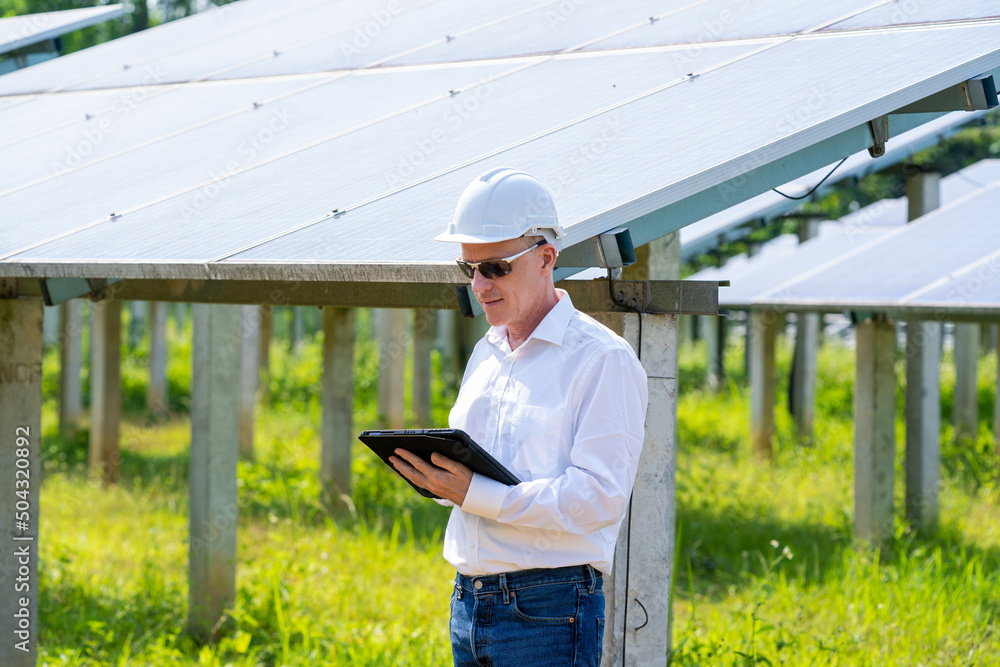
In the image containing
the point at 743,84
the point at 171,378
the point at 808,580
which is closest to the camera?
the point at 743,84

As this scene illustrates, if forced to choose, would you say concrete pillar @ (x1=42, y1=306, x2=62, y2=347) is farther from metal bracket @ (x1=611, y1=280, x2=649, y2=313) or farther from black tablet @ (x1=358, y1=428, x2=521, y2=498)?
black tablet @ (x1=358, y1=428, x2=521, y2=498)

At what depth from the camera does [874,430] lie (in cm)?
762

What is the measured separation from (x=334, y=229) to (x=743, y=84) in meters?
1.58

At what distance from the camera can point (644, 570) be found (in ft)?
10.6

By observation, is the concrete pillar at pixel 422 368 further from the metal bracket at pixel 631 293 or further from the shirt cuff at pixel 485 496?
the shirt cuff at pixel 485 496

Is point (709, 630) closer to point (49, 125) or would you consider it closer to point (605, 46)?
point (605, 46)

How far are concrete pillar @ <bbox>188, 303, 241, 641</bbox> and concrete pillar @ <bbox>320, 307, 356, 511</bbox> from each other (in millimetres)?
3017

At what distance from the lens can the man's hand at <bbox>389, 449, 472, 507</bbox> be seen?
243cm

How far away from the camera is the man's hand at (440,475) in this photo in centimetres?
243

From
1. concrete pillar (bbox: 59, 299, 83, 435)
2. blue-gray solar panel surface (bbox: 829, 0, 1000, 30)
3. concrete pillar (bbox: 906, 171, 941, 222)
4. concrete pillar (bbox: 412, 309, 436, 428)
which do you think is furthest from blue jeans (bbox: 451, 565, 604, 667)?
concrete pillar (bbox: 59, 299, 83, 435)

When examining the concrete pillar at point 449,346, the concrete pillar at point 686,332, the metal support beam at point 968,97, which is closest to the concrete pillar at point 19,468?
the metal support beam at point 968,97

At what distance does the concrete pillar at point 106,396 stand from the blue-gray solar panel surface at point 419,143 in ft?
15.2

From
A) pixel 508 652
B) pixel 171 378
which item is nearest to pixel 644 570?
pixel 508 652

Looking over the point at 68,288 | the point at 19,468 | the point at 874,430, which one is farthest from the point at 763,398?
the point at 19,468
